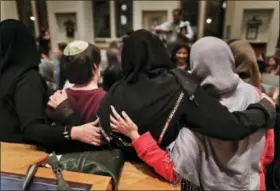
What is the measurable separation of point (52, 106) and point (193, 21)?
166 cm

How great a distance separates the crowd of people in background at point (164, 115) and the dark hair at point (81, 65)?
4.6 inches

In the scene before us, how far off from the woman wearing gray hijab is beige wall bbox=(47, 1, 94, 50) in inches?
22.9

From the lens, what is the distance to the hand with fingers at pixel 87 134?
68 cm

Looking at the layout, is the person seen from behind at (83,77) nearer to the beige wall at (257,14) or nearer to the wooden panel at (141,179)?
the wooden panel at (141,179)

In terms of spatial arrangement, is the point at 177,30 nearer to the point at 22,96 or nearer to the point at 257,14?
the point at 257,14

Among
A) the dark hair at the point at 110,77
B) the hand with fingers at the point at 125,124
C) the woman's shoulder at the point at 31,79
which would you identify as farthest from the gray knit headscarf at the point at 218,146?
the dark hair at the point at 110,77

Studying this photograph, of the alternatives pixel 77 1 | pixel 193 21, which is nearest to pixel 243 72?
pixel 77 1

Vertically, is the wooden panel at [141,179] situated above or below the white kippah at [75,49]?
below

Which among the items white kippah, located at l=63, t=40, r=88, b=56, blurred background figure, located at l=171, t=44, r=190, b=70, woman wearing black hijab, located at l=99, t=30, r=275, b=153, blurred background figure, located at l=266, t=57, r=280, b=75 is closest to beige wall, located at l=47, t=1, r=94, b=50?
white kippah, located at l=63, t=40, r=88, b=56

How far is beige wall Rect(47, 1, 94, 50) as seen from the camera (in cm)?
103

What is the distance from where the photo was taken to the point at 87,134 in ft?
2.25

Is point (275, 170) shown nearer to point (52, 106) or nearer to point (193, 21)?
point (52, 106)

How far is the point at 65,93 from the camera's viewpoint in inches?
31.2

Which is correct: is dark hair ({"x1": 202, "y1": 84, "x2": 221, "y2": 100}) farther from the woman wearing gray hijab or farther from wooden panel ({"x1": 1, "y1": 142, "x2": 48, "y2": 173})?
wooden panel ({"x1": 1, "y1": 142, "x2": 48, "y2": 173})
